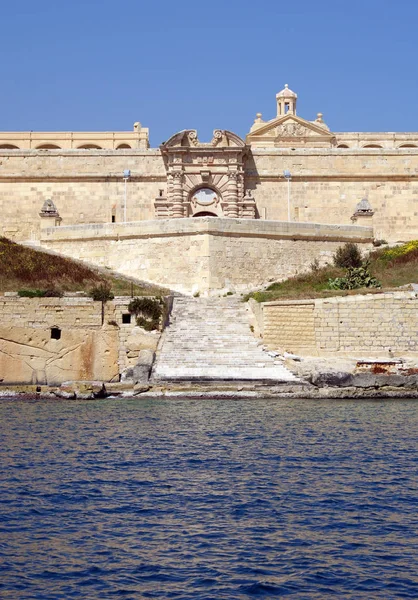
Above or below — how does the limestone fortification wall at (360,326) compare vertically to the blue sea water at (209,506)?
above

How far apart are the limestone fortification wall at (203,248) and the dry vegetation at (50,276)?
1.80 metres

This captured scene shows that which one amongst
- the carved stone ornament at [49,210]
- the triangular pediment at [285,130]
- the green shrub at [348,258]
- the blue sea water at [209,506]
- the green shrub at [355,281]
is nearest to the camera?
the blue sea water at [209,506]

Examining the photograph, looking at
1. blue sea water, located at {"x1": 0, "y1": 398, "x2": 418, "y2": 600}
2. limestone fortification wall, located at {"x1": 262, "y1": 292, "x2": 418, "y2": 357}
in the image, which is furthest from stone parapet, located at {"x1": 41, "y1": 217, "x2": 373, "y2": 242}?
blue sea water, located at {"x1": 0, "y1": 398, "x2": 418, "y2": 600}

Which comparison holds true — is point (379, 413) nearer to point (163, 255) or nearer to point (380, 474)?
point (380, 474)

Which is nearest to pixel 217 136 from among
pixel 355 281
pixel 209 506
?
pixel 355 281

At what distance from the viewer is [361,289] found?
2508cm

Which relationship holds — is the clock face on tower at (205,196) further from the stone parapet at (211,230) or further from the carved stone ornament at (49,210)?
the carved stone ornament at (49,210)

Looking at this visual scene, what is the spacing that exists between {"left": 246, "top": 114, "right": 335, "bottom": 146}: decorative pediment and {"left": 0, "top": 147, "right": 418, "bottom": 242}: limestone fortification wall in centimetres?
882

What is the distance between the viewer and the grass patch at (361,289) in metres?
25.8

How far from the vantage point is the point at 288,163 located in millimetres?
37406

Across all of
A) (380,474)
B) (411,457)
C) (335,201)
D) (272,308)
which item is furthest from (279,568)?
(335,201)

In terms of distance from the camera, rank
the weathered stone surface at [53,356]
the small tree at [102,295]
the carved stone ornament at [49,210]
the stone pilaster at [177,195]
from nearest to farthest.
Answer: the weathered stone surface at [53,356], the small tree at [102,295], the carved stone ornament at [49,210], the stone pilaster at [177,195]

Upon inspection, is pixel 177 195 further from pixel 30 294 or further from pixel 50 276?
pixel 30 294

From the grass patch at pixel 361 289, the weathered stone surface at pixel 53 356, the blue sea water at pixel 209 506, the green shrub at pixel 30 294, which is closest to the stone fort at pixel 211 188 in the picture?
the grass patch at pixel 361 289
